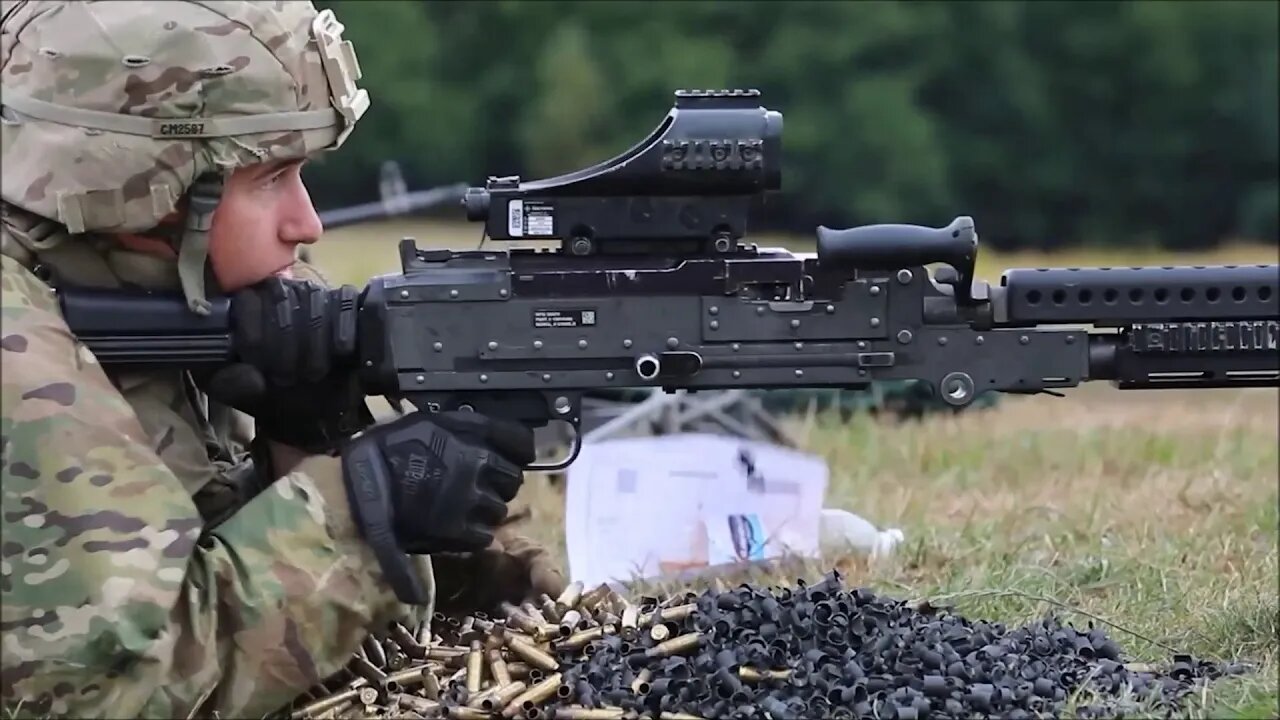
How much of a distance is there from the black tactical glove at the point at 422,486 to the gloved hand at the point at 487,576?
0.91 m

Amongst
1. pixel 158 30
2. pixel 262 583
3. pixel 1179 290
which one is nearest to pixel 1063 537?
pixel 1179 290

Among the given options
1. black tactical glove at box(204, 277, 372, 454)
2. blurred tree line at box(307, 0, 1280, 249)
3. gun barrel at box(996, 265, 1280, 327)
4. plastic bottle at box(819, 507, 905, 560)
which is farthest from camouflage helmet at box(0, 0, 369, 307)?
blurred tree line at box(307, 0, 1280, 249)

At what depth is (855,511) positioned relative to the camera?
6.70 m

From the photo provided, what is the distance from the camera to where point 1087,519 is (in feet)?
20.5

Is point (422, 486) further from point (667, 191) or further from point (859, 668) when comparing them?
point (859, 668)

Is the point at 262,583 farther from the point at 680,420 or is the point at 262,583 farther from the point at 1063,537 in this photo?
the point at 680,420

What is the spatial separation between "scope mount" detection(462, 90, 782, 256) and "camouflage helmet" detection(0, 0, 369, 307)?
0.56 m

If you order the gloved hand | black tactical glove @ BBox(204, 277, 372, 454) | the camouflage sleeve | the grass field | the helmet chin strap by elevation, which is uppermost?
the helmet chin strap

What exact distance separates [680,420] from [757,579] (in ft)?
8.88

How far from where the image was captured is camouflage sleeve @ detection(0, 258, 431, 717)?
11.3 feet

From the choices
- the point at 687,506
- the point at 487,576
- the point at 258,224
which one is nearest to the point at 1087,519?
the point at 687,506

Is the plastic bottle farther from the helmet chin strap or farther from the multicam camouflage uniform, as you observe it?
the helmet chin strap

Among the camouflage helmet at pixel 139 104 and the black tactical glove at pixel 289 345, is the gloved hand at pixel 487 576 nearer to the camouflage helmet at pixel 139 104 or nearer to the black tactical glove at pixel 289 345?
the black tactical glove at pixel 289 345

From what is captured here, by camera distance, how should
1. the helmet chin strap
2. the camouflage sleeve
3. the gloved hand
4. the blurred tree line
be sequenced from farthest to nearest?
the blurred tree line → the gloved hand → the helmet chin strap → the camouflage sleeve
